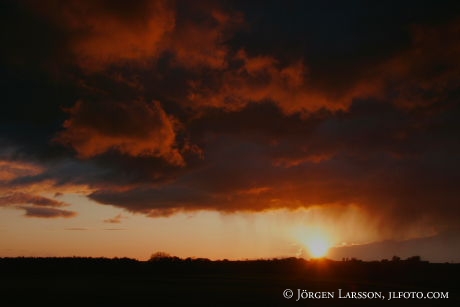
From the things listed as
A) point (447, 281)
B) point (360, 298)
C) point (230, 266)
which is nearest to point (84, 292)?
point (360, 298)

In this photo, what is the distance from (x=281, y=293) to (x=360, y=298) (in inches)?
221

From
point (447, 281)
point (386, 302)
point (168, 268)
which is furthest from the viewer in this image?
point (168, 268)

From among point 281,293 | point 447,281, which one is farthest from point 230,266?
point 281,293

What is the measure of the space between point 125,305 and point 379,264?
66.0 metres

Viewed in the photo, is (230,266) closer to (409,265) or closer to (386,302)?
(409,265)

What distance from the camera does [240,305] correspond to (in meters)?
26.8

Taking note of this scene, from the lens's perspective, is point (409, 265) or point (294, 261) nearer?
point (409, 265)

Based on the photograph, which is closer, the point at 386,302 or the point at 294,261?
the point at 386,302

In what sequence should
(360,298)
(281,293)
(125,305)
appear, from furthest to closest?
(281,293)
(360,298)
(125,305)

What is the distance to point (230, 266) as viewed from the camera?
281ft

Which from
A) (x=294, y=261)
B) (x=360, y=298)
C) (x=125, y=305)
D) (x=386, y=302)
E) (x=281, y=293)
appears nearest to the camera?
(x=125, y=305)

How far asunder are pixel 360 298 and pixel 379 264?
54233 mm

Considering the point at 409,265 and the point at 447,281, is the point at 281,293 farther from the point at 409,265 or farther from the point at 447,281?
the point at 409,265

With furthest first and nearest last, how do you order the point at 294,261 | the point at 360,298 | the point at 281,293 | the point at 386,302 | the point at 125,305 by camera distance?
the point at 294,261, the point at 281,293, the point at 360,298, the point at 386,302, the point at 125,305
